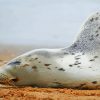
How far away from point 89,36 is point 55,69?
3.90 feet

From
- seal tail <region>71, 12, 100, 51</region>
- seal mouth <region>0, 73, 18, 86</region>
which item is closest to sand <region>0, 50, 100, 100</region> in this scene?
seal mouth <region>0, 73, 18, 86</region>

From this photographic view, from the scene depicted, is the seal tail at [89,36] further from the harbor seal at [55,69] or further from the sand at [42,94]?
the sand at [42,94]

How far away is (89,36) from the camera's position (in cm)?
880

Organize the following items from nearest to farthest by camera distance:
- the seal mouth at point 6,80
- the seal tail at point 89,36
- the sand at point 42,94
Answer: the sand at point 42,94 → the seal mouth at point 6,80 → the seal tail at point 89,36

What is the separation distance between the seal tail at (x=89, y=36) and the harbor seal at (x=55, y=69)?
92mm

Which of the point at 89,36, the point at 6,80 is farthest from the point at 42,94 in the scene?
the point at 89,36

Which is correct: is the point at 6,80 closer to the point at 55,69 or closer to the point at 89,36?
the point at 55,69

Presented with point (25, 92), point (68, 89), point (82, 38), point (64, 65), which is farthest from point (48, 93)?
point (82, 38)

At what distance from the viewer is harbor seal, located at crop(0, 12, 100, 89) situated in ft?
25.9

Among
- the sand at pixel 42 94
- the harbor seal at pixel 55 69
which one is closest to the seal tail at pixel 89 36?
the harbor seal at pixel 55 69

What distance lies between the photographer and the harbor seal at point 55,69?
311 inches

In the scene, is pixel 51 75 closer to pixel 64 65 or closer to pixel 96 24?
pixel 64 65

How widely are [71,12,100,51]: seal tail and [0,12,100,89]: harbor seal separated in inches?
3.6

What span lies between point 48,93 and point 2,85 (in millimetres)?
1188
